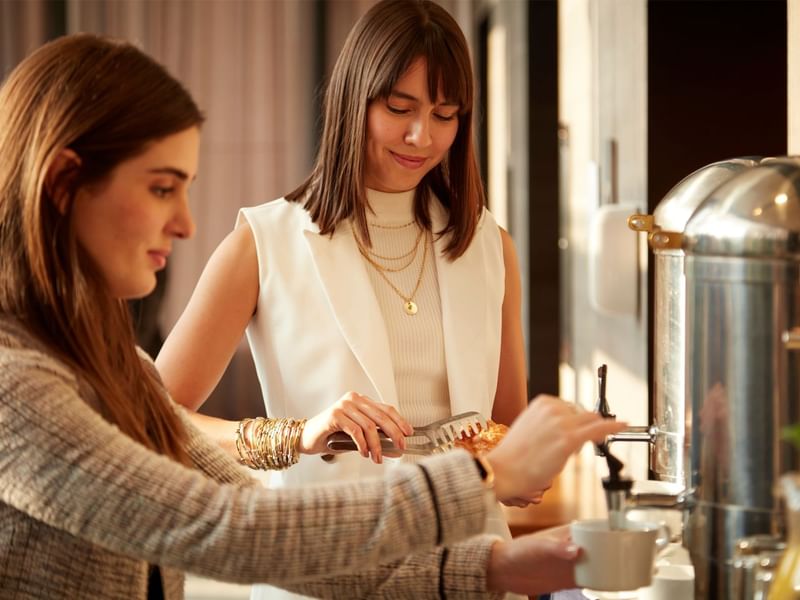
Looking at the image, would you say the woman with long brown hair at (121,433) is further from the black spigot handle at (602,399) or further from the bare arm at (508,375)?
the bare arm at (508,375)

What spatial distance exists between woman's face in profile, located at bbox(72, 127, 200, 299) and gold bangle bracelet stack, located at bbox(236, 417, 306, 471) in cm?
60

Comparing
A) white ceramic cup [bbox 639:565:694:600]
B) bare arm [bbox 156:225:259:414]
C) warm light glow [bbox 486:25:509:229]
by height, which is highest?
warm light glow [bbox 486:25:509:229]

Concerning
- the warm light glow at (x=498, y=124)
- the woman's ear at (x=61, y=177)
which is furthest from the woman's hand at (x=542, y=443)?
the warm light glow at (x=498, y=124)

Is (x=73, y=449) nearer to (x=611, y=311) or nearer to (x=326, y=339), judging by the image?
(x=326, y=339)

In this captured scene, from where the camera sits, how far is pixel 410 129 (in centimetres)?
188

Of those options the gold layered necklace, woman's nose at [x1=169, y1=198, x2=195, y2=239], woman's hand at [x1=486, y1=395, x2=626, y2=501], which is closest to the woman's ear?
woman's nose at [x1=169, y1=198, x2=195, y2=239]

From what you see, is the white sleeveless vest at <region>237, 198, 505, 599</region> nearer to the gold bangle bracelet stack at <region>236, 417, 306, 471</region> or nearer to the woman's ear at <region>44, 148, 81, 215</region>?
the gold bangle bracelet stack at <region>236, 417, 306, 471</region>

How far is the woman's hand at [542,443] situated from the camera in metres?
1.22

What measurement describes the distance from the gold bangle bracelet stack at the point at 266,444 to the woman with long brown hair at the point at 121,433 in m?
0.43

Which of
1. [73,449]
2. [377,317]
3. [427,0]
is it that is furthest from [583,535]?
[427,0]

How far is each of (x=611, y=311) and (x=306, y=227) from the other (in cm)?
158

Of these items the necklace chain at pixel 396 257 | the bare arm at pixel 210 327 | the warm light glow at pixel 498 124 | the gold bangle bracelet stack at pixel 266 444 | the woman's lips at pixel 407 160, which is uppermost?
the warm light glow at pixel 498 124

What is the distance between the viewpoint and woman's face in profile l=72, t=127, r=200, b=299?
48.1 inches

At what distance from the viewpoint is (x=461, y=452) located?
1.19 metres
